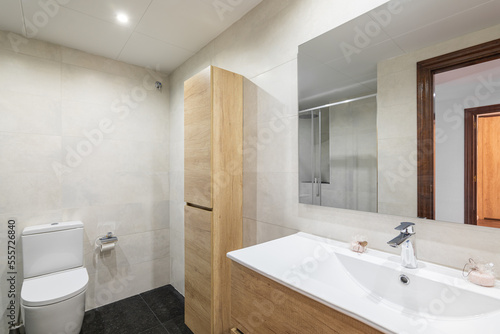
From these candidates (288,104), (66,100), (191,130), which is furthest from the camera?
(66,100)

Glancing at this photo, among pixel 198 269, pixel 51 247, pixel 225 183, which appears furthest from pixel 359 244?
pixel 51 247

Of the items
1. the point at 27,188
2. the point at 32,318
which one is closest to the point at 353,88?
the point at 32,318

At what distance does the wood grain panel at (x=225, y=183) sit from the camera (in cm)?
155

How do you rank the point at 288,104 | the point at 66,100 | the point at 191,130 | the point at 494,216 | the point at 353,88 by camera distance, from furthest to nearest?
the point at 66,100 < the point at 191,130 < the point at 288,104 < the point at 353,88 < the point at 494,216

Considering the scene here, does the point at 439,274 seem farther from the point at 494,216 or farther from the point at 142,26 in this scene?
the point at 142,26

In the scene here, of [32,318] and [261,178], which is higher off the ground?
[261,178]

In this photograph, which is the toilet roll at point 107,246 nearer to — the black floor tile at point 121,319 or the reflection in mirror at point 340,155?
the black floor tile at point 121,319

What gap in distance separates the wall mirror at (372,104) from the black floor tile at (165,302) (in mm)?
1677

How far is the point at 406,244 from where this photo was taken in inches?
34.9

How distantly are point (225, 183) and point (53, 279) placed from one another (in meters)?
1.51

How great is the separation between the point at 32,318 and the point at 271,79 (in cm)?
209

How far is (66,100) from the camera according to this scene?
2125 mm

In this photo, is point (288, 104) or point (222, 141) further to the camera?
point (222, 141)

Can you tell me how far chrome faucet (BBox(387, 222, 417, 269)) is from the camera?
2.83ft
